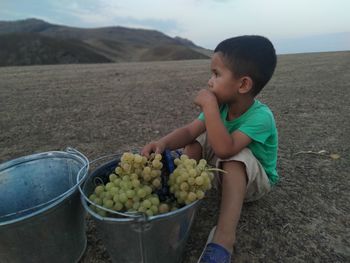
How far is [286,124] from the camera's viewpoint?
3982 mm

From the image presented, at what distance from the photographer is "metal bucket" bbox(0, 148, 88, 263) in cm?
138

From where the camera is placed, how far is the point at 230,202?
173 centimetres

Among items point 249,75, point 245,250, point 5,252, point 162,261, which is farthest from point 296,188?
point 5,252

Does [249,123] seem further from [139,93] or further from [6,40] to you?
[6,40]

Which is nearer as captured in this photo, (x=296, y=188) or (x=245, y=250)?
(x=245, y=250)

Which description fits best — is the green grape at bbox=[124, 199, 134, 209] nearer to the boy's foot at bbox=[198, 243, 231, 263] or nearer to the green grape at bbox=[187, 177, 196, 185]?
the green grape at bbox=[187, 177, 196, 185]

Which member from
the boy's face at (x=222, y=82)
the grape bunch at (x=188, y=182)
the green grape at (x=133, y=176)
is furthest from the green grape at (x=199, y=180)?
the boy's face at (x=222, y=82)

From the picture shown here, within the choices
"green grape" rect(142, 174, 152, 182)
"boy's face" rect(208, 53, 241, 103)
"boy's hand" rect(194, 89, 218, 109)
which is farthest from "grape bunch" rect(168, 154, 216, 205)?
"boy's face" rect(208, 53, 241, 103)

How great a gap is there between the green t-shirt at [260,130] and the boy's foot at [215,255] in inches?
25.3

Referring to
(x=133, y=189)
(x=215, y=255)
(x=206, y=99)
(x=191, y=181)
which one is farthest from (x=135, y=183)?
(x=206, y=99)

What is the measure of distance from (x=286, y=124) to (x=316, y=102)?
1487mm

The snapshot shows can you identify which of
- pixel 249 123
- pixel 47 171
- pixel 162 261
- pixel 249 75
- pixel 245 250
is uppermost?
pixel 249 75

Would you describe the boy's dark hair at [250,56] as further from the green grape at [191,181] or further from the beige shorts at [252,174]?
the green grape at [191,181]

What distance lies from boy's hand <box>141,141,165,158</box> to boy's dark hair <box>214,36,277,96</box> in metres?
0.64
